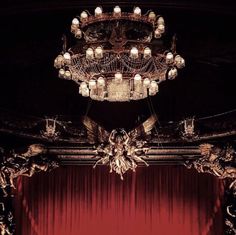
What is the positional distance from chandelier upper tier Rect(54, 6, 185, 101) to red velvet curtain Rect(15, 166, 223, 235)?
13.0ft

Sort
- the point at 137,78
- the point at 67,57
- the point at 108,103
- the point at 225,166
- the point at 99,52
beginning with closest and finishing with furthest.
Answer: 1. the point at 99,52
2. the point at 67,57
3. the point at 137,78
4. the point at 225,166
5. the point at 108,103

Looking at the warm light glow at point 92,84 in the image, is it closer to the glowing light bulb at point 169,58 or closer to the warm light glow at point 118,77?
the warm light glow at point 118,77

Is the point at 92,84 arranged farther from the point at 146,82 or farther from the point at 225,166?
the point at 225,166

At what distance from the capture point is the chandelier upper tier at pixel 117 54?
23.8ft

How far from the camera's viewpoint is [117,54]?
7438mm

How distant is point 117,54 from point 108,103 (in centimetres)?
387

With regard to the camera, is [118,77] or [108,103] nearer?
[118,77]

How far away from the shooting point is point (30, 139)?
11.1 metres

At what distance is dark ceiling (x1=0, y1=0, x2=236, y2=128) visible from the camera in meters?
8.45

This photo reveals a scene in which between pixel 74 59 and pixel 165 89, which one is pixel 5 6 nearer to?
pixel 74 59

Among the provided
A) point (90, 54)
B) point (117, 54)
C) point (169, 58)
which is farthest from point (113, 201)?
point (90, 54)

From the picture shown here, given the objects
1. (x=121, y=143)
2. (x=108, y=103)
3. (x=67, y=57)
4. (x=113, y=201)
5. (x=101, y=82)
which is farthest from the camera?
(x=113, y=201)

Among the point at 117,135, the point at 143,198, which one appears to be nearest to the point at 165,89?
the point at 117,135

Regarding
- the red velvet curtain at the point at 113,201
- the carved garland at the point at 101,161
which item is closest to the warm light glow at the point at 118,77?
the carved garland at the point at 101,161
